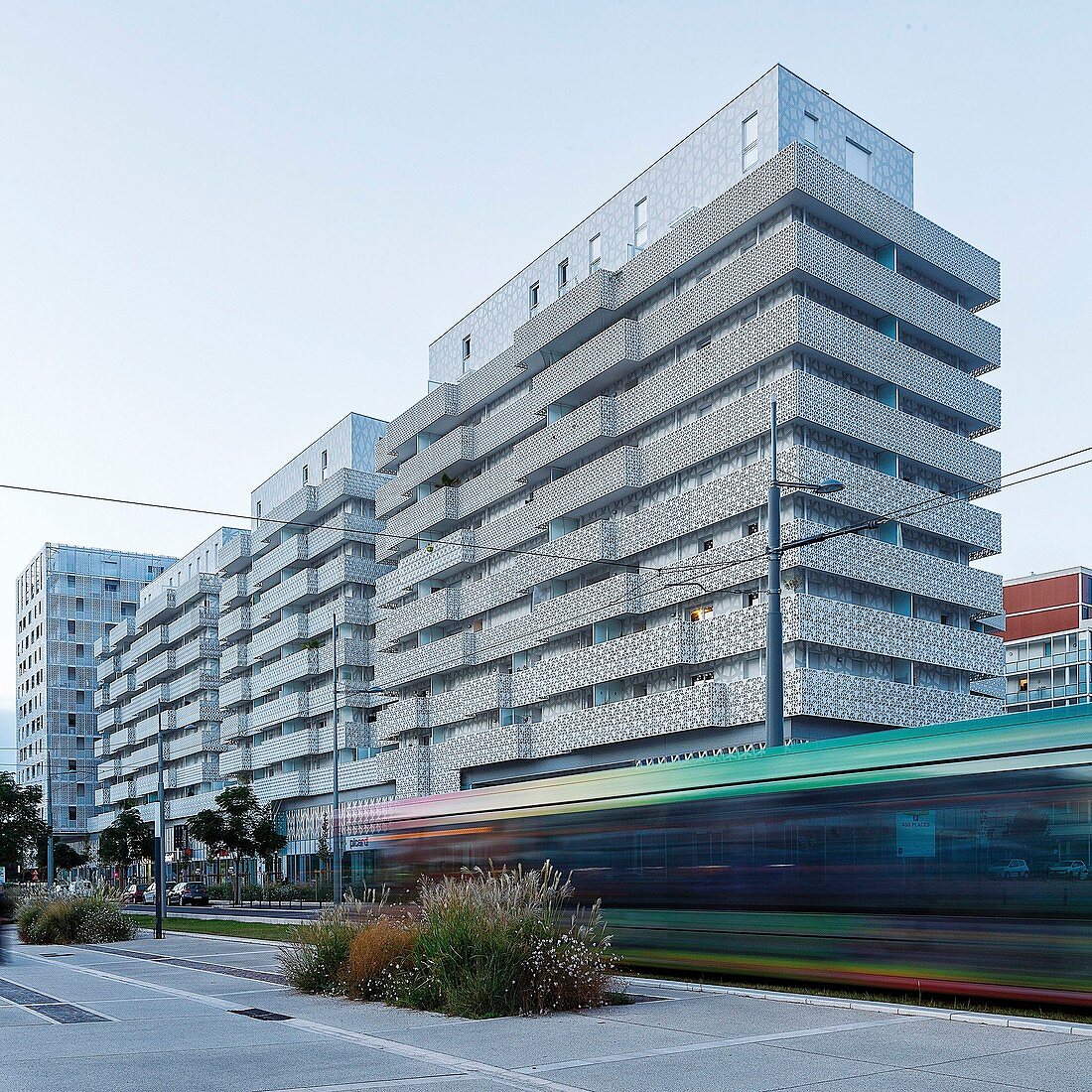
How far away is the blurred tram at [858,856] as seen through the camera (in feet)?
42.6

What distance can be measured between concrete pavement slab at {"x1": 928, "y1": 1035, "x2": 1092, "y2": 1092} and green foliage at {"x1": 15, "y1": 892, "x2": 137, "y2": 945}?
29626 mm

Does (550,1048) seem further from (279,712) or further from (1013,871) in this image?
(279,712)

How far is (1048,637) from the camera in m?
107

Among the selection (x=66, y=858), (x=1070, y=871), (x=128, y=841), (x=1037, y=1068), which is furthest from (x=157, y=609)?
(x=1037, y=1068)

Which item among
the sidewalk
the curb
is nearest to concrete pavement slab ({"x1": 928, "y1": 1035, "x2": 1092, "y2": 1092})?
the sidewalk

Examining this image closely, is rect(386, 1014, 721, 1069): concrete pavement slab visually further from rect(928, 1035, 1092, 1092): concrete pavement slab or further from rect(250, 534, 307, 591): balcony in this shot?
rect(250, 534, 307, 591): balcony

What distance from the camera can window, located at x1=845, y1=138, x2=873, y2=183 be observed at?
52.2 m

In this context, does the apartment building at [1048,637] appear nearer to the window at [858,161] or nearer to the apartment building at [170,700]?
the window at [858,161]

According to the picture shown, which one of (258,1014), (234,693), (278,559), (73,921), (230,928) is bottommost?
(230,928)

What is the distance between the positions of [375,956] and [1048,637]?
99780mm

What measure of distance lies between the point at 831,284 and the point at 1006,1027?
3859 cm

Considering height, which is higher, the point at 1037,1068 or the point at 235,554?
the point at 235,554

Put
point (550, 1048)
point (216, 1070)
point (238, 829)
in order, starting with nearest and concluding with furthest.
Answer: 1. point (216, 1070)
2. point (550, 1048)
3. point (238, 829)

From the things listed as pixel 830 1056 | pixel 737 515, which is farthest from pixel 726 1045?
pixel 737 515
